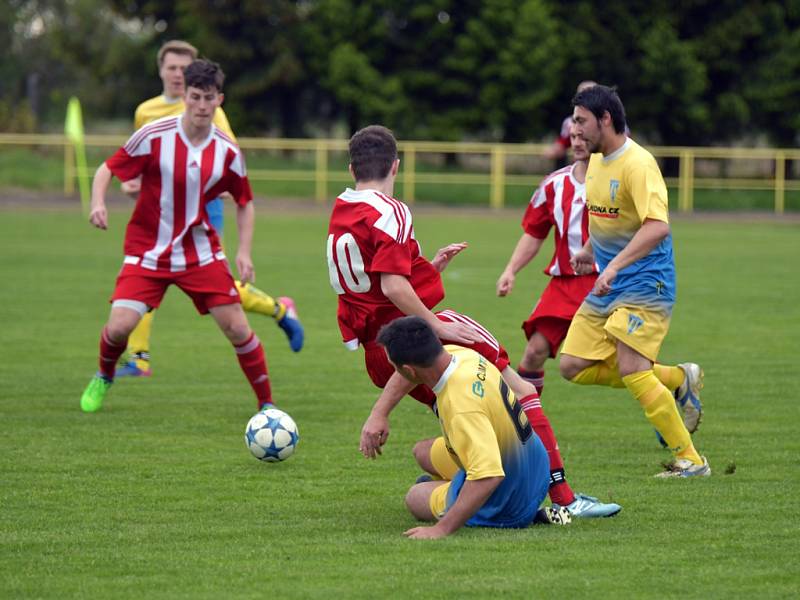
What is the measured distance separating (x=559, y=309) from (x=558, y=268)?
9.9 inches

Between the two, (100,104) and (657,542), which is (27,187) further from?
(657,542)

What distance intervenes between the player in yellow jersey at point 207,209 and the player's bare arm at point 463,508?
4.08 meters

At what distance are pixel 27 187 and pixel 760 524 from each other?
3091cm

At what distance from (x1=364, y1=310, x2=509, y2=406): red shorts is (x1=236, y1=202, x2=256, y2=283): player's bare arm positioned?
2.05 metres

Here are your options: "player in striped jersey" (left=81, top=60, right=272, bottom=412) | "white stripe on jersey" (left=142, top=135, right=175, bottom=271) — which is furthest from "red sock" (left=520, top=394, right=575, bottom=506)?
"white stripe on jersey" (left=142, top=135, right=175, bottom=271)

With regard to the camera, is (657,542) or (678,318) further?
(678,318)

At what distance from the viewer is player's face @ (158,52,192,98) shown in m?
9.16

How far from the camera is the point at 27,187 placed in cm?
3409

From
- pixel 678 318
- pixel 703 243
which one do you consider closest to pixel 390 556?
pixel 678 318

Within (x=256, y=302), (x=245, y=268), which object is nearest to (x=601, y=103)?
(x=245, y=268)

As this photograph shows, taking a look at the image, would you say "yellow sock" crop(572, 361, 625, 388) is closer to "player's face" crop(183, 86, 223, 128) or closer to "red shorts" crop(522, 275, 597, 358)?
"red shorts" crop(522, 275, 597, 358)

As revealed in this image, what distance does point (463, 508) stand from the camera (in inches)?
195

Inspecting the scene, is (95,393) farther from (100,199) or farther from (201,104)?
(201,104)

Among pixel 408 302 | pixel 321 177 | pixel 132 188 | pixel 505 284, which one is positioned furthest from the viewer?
pixel 321 177
